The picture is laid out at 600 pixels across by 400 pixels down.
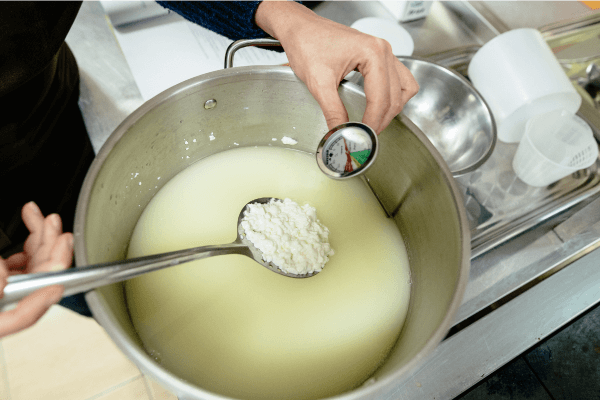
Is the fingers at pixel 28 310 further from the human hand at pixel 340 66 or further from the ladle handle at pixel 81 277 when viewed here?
the human hand at pixel 340 66

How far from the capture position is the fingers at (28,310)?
0.34 m

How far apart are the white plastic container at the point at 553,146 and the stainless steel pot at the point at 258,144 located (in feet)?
0.94

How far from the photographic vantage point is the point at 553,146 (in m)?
0.80

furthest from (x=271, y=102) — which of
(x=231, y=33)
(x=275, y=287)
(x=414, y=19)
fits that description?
(x=414, y=19)

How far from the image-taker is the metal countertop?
0.62m

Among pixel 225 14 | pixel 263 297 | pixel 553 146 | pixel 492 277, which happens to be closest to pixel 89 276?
pixel 263 297

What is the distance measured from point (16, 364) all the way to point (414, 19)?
1.25 m

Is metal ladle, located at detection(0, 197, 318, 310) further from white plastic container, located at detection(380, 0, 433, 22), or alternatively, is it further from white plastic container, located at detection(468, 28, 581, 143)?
white plastic container, located at detection(380, 0, 433, 22)

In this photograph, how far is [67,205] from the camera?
0.83 meters

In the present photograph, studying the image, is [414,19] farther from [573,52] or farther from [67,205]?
[67,205]

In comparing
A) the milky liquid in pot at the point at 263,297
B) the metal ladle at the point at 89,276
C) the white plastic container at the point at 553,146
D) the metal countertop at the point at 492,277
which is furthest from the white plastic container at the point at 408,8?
the metal ladle at the point at 89,276

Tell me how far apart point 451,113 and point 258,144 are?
17.6 inches

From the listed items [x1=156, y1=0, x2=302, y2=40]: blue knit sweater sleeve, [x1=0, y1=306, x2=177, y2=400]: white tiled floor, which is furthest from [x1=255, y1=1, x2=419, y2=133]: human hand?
[x1=0, y1=306, x2=177, y2=400]: white tiled floor

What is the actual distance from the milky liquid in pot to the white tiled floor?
176 mm
